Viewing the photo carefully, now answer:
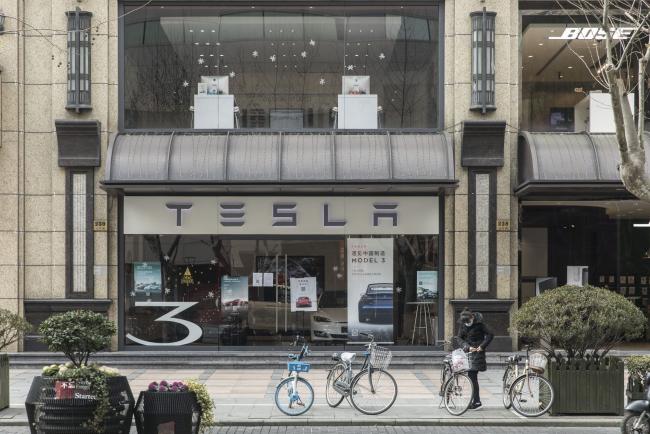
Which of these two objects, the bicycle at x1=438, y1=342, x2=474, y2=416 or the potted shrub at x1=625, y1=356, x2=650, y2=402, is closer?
the potted shrub at x1=625, y1=356, x2=650, y2=402

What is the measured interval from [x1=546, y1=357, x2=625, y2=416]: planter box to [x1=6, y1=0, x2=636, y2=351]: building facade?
17.3ft

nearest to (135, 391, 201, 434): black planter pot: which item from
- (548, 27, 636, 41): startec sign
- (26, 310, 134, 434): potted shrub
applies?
(26, 310, 134, 434): potted shrub

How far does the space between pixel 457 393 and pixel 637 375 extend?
268 cm

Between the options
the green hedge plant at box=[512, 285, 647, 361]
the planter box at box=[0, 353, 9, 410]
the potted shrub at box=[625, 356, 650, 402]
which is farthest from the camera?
the planter box at box=[0, 353, 9, 410]

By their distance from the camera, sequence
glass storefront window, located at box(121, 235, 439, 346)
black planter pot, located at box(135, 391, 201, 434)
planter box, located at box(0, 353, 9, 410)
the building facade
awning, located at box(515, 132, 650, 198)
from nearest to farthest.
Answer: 1. black planter pot, located at box(135, 391, 201, 434)
2. planter box, located at box(0, 353, 9, 410)
3. awning, located at box(515, 132, 650, 198)
4. the building facade
5. glass storefront window, located at box(121, 235, 439, 346)

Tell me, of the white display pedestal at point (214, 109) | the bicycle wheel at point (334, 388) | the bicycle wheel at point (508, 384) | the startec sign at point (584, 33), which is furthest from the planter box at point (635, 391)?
the white display pedestal at point (214, 109)

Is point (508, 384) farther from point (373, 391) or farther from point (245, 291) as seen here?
point (245, 291)

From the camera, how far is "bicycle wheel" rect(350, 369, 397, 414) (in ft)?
38.7

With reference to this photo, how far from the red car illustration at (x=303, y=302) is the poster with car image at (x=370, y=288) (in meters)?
0.94

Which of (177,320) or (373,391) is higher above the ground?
(177,320)

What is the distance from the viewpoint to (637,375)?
11.4 metres

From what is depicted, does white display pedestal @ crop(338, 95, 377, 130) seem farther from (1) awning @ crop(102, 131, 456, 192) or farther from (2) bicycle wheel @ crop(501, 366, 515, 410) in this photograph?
(2) bicycle wheel @ crop(501, 366, 515, 410)

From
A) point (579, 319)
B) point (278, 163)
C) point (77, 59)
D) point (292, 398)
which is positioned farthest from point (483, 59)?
point (292, 398)

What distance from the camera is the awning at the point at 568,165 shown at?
53.4 ft
